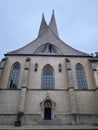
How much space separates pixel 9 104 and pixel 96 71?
11398 mm

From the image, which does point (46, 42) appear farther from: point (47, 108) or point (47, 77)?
point (47, 108)

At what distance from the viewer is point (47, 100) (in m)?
14.5

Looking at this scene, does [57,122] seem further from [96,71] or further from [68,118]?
[96,71]

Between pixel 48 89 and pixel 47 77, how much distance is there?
2111 millimetres

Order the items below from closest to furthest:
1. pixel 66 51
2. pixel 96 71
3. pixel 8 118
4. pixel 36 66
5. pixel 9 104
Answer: pixel 8 118 < pixel 9 104 < pixel 96 71 < pixel 36 66 < pixel 66 51

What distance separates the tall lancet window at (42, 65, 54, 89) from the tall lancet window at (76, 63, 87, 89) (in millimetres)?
3511

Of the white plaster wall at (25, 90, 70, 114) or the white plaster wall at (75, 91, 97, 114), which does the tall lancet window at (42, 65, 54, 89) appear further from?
the white plaster wall at (75, 91, 97, 114)

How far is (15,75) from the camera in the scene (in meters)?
16.8

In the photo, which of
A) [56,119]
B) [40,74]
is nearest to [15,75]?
[40,74]

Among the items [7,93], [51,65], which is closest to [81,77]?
[51,65]

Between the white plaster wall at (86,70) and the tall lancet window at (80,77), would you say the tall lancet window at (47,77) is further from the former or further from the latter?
the tall lancet window at (80,77)

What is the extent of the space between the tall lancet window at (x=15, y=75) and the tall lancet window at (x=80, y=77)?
26.4 ft

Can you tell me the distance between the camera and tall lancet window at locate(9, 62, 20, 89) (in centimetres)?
1593

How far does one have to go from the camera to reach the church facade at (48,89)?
13.4 metres
